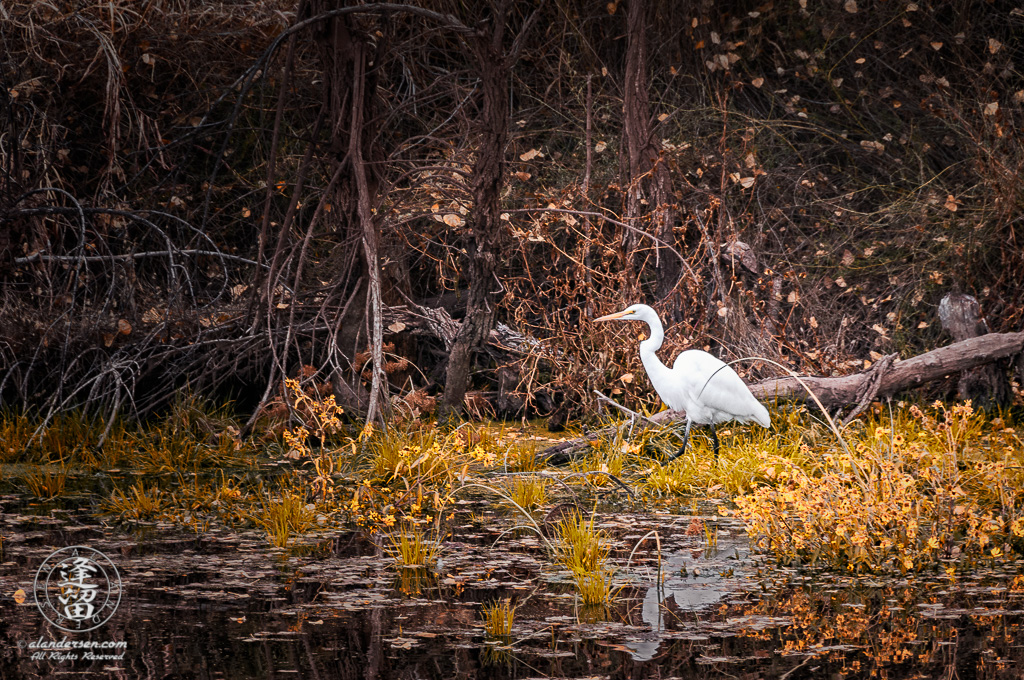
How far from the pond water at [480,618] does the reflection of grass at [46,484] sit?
30.0 inches

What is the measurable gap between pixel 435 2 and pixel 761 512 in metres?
4.89

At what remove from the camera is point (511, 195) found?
24.5ft

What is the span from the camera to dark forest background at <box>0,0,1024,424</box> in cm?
629

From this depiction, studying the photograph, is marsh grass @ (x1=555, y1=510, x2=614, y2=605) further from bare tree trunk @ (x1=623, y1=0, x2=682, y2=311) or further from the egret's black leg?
bare tree trunk @ (x1=623, y1=0, x2=682, y2=311)

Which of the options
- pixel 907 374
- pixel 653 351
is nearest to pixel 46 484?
pixel 653 351

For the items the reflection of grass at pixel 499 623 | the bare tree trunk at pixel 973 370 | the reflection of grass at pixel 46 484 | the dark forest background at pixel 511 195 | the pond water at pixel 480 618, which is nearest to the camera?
the pond water at pixel 480 618

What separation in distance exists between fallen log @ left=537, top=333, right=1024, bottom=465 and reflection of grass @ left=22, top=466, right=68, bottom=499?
2377 millimetres

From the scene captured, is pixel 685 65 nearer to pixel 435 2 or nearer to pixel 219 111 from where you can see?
pixel 435 2

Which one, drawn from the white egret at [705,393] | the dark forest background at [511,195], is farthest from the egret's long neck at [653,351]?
the dark forest background at [511,195]

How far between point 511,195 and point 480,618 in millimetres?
4587

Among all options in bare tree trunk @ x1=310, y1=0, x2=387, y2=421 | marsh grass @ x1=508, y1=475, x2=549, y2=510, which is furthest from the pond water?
bare tree trunk @ x1=310, y1=0, x2=387, y2=421

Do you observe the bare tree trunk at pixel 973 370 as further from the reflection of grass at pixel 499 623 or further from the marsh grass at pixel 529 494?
the reflection of grass at pixel 499 623

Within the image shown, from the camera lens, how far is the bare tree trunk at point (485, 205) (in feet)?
17.5

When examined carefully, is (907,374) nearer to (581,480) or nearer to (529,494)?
(581,480)
